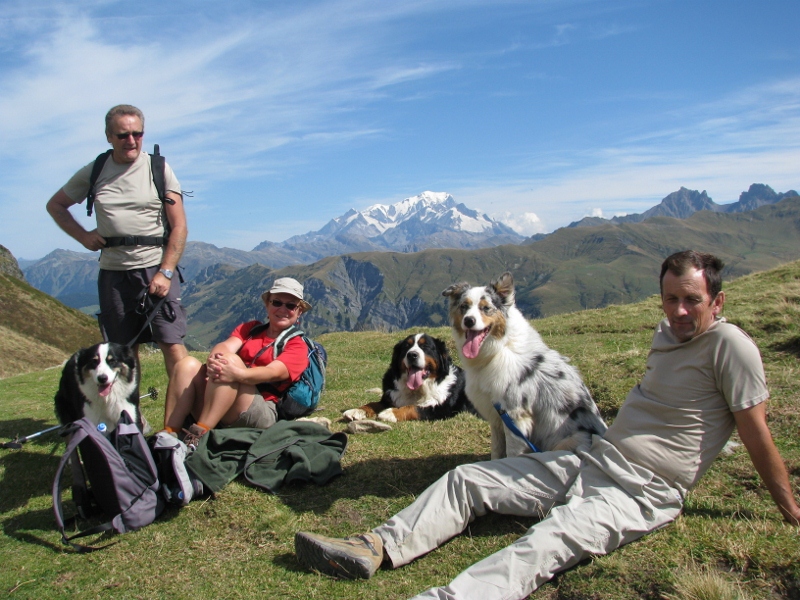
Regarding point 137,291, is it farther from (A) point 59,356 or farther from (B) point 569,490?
(A) point 59,356

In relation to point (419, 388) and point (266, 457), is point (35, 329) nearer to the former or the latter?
point (419, 388)

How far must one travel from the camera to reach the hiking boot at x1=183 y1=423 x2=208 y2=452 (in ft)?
19.3

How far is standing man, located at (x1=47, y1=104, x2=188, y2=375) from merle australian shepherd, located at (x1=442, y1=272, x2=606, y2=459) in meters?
3.52

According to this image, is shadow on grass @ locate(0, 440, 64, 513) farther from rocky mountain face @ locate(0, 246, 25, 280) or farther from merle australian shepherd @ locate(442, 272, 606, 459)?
rocky mountain face @ locate(0, 246, 25, 280)

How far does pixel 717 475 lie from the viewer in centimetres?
502

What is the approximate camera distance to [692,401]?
4008 mm

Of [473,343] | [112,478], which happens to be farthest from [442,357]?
[112,478]

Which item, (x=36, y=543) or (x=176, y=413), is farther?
(x=176, y=413)

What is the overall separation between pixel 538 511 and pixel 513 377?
1338 mm

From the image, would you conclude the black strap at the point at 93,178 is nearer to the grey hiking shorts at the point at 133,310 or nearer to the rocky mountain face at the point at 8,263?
the grey hiking shorts at the point at 133,310

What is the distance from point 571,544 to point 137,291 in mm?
5555

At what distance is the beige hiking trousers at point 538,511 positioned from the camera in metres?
3.55

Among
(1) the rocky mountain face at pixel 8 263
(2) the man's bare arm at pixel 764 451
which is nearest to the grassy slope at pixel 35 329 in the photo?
(1) the rocky mountain face at pixel 8 263

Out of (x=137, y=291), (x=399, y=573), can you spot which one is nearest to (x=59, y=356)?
(x=137, y=291)
